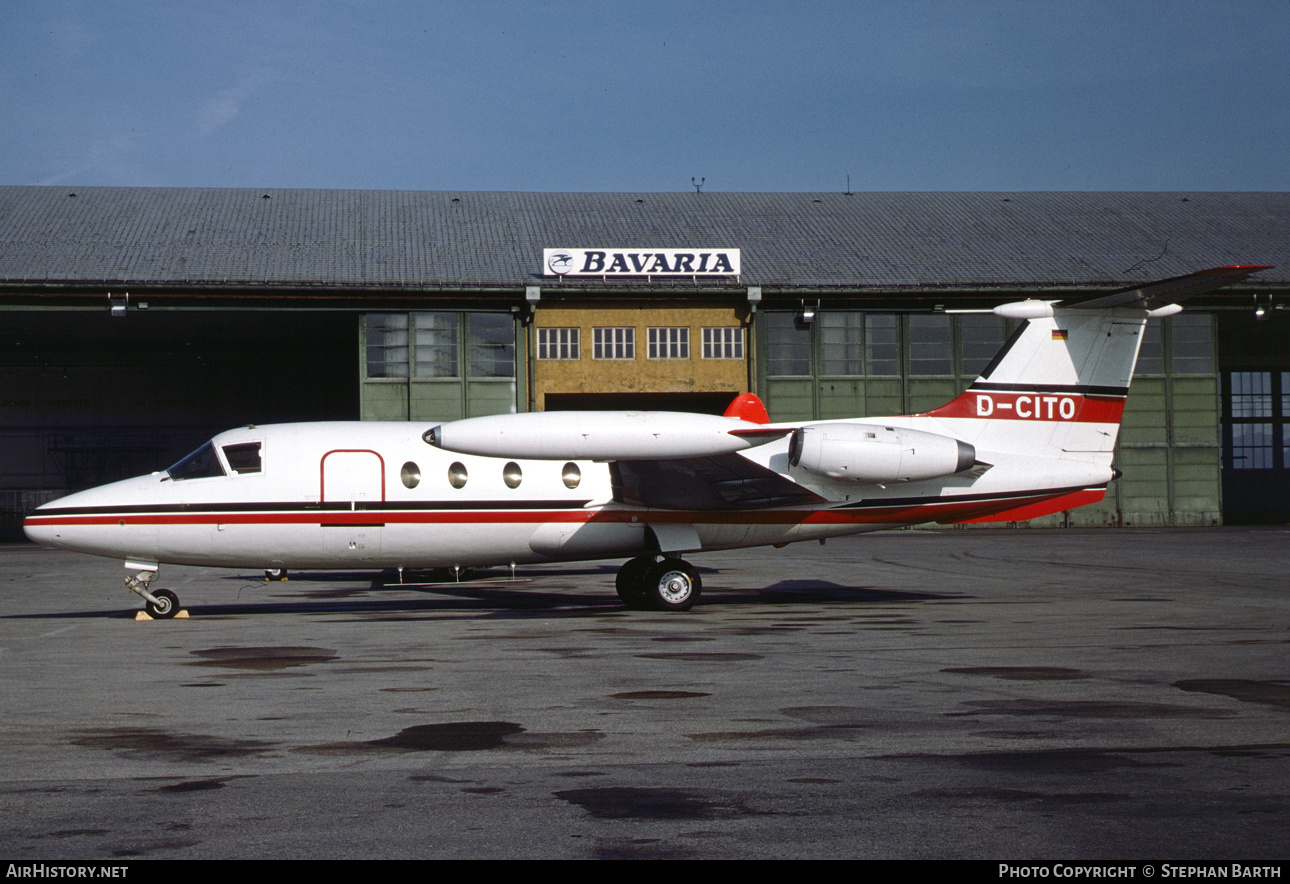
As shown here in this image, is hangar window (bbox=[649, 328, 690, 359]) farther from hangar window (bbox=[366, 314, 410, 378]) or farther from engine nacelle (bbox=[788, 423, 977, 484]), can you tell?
engine nacelle (bbox=[788, 423, 977, 484])

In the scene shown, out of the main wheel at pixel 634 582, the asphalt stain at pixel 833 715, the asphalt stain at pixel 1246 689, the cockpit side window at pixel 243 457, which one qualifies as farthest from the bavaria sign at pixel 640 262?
the asphalt stain at pixel 833 715

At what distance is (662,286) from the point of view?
148 ft

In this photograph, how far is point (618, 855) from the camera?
18.6 ft

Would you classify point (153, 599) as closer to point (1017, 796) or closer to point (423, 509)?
point (423, 509)

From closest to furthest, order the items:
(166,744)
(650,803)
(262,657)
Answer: (650,803) → (166,744) → (262,657)

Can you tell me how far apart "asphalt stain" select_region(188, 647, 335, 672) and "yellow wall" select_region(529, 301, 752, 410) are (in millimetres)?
30683

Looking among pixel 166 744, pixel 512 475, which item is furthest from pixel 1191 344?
pixel 166 744

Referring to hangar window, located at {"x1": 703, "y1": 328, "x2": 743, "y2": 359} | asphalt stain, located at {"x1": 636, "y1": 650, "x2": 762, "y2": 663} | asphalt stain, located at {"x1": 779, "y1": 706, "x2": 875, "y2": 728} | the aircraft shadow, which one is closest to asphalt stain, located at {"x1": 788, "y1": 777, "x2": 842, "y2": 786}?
asphalt stain, located at {"x1": 779, "y1": 706, "x2": 875, "y2": 728}

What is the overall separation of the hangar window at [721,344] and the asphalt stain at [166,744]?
122ft

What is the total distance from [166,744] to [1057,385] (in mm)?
15752

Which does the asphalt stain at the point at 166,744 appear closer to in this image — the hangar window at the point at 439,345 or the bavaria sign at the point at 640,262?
the hangar window at the point at 439,345
